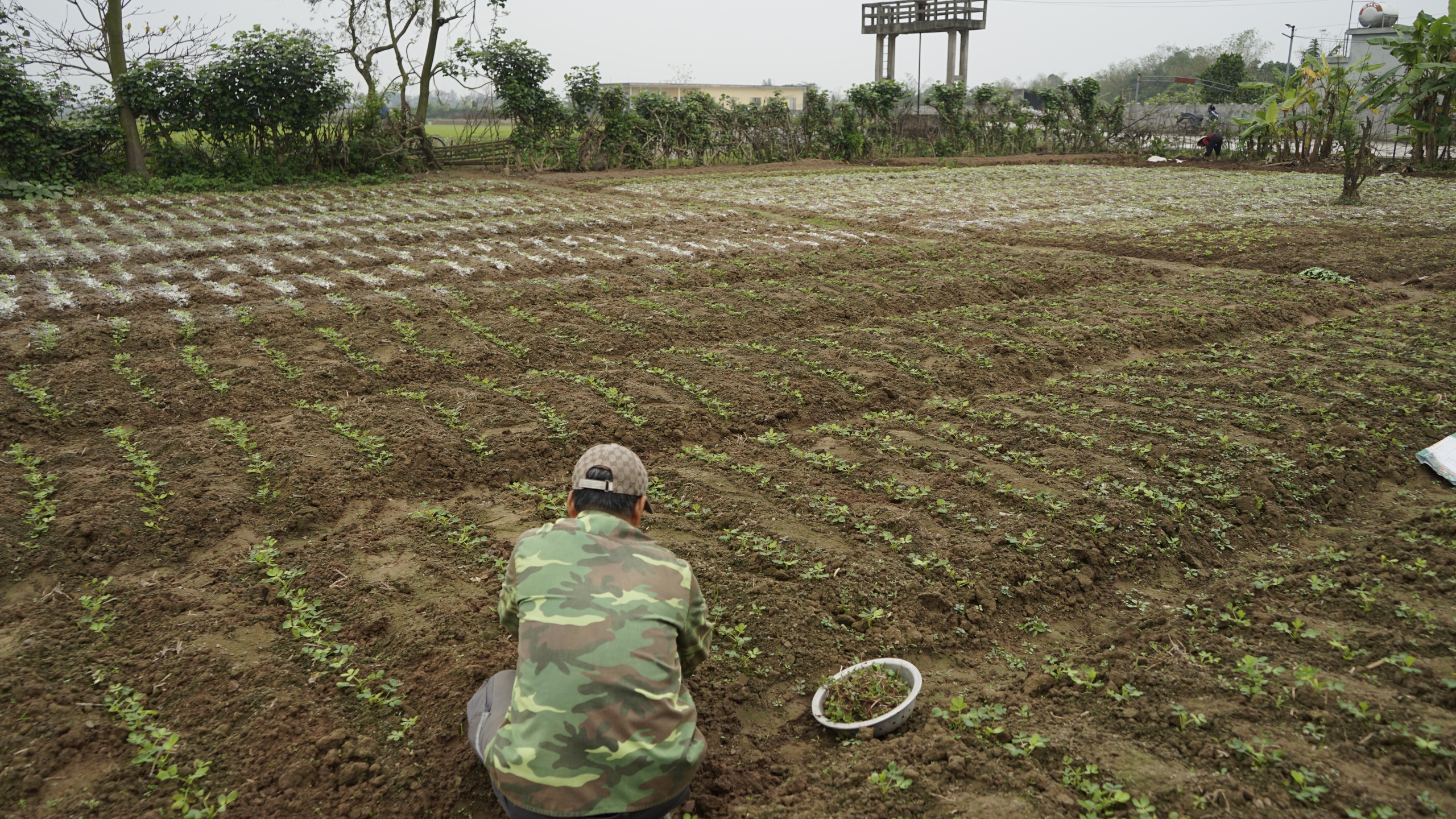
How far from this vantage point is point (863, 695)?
332 centimetres

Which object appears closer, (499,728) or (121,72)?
(499,728)

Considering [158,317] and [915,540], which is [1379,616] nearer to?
[915,540]

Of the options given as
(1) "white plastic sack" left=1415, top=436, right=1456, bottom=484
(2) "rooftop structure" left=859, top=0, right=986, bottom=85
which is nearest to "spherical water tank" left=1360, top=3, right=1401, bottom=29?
(2) "rooftop structure" left=859, top=0, right=986, bottom=85

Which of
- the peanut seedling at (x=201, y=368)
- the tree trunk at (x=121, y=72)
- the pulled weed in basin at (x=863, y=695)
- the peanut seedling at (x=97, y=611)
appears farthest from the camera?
the tree trunk at (x=121, y=72)

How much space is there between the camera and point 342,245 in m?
12.1

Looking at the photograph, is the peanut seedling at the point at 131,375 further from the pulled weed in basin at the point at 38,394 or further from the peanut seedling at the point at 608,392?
the peanut seedling at the point at 608,392

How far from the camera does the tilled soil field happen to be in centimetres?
301

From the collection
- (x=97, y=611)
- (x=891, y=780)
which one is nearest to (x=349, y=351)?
(x=97, y=611)

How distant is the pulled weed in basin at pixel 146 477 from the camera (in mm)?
4684

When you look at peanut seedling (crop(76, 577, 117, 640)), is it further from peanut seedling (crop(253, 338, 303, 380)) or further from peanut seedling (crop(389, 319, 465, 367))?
peanut seedling (crop(389, 319, 465, 367))

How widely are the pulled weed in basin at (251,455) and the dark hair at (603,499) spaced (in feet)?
10.0

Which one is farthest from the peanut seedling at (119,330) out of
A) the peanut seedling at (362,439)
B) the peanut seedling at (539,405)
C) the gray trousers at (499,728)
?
the gray trousers at (499,728)

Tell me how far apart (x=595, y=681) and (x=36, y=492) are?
4376 millimetres

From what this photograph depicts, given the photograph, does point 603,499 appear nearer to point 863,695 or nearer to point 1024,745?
point 863,695
